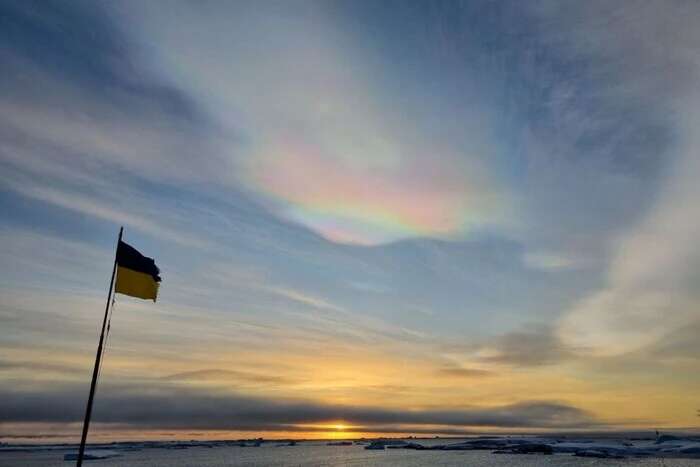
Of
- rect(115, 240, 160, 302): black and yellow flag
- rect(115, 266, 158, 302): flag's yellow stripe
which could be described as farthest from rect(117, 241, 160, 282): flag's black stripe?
rect(115, 266, 158, 302): flag's yellow stripe

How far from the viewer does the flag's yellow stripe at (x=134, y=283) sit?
73.3 ft

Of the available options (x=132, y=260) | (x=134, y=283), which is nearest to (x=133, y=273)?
(x=134, y=283)

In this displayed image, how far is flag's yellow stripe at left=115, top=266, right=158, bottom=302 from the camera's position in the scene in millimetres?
22328

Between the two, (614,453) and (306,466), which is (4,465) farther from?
(614,453)

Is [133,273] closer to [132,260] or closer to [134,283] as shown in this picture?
[134,283]

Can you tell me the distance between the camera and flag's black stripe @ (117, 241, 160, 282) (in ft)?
73.2

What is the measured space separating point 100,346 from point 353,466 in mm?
120704

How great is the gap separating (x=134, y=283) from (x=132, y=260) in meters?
1.07

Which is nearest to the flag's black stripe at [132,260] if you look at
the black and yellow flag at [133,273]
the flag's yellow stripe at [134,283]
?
the black and yellow flag at [133,273]

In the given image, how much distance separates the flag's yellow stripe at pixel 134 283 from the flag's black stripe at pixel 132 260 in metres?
0.19

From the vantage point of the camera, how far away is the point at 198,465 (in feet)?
444

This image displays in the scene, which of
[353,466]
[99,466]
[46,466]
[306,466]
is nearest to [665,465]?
[353,466]

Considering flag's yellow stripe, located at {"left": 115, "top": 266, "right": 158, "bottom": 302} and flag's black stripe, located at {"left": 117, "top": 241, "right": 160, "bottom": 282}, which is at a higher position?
flag's black stripe, located at {"left": 117, "top": 241, "right": 160, "bottom": 282}

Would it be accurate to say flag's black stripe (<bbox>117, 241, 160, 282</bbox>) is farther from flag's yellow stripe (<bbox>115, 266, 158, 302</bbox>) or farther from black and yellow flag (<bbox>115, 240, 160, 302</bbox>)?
flag's yellow stripe (<bbox>115, 266, 158, 302</bbox>)
